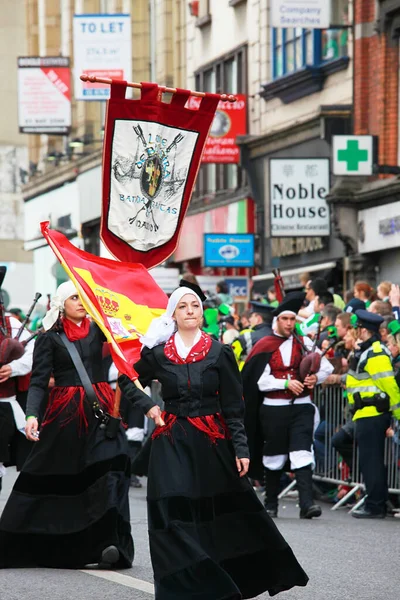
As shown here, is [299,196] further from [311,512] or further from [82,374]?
[82,374]

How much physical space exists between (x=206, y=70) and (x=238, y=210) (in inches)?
165

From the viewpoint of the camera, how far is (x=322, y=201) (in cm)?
2569

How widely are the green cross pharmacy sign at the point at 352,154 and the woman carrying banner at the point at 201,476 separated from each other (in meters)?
15.7

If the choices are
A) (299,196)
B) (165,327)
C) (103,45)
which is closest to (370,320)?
(165,327)

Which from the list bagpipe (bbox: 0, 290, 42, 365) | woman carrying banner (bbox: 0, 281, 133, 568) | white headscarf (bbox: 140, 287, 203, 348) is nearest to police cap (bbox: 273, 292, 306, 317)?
bagpipe (bbox: 0, 290, 42, 365)

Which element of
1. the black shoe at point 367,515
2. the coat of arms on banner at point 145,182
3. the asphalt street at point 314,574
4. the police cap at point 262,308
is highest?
the coat of arms on banner at point 145,182

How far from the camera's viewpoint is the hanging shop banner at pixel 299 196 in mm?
25688

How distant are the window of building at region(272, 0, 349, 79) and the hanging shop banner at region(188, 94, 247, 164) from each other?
125 centimetres

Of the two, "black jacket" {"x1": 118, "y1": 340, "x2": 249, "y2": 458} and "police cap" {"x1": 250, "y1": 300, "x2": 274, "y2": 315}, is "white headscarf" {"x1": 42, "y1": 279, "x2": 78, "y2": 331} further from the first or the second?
"police cap" {"x1": 250, "y1": 300, "x2": 274, "y2": 315}

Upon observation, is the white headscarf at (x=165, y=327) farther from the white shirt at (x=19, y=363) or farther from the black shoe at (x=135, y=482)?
the black shoe at (x=135, y=482)

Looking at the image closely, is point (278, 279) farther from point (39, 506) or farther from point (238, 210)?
point (238, 210)

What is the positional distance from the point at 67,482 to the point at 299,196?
51.8 feet

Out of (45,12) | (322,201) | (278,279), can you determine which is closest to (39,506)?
(278,279)

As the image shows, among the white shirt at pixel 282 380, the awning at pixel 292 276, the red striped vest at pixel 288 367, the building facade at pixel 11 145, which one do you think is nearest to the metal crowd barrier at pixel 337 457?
the white shirt at pixel 282 380
